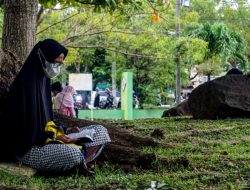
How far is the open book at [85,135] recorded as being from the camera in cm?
468

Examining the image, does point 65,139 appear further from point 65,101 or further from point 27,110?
point 65,101

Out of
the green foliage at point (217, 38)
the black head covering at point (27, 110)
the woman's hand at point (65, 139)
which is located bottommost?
the woman's hand at point (65, 139)

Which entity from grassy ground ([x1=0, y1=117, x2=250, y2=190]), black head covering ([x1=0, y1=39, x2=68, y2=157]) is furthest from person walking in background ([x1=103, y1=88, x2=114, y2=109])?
black head covering ([x1=0, y1=39, x2=68, y2=157])

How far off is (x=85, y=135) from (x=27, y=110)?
0.61 meters

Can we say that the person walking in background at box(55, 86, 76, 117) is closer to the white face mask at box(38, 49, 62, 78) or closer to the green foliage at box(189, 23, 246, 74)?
the white face mask at box(38, 49, 62, 78)

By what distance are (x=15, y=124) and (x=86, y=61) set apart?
95.2 feet

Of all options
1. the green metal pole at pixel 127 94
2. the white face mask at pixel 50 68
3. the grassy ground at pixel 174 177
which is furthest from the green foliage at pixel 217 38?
the white face mask at pixel 50 68

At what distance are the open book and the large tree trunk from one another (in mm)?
2038

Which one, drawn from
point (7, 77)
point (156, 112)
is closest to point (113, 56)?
point (156, 112)

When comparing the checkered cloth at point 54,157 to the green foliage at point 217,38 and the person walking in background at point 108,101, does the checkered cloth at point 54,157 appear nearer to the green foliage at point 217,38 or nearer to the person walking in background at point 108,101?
the green foliage at point 217,38

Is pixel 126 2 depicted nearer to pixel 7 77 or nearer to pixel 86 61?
pixel 7 77

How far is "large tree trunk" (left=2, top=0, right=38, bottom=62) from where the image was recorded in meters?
6.48

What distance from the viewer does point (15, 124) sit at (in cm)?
465

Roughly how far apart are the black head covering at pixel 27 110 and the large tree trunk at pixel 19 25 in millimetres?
1761
